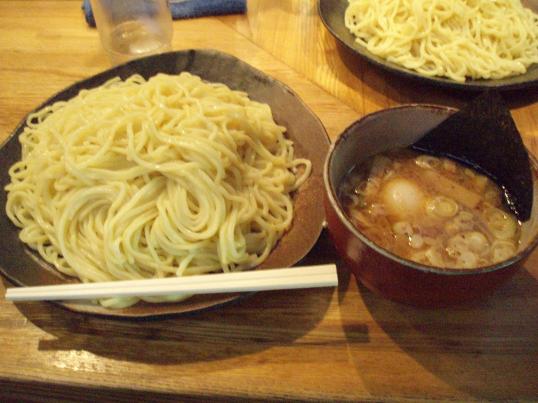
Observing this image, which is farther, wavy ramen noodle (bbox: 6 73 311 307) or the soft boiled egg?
wavy ramen noodle (bbox: 6 73 311 307)

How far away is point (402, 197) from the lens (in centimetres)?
92

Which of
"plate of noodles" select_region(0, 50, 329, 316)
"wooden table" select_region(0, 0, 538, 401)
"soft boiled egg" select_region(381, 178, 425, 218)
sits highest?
"soft boiled egg" select_region(381, 178, 425, 218)

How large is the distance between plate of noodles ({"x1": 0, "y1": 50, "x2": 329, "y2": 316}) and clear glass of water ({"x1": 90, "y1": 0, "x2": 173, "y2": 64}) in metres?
0.52

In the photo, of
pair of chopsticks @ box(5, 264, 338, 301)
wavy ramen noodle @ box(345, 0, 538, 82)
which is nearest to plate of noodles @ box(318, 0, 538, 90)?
wavy ramen noodle @ box(345, 0, 538, 82)

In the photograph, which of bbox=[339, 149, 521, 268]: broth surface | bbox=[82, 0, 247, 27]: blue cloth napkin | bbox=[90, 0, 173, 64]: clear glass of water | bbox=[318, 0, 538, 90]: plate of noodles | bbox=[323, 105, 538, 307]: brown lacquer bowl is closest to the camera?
bbox=[323, 105, 538, 307]: brown lacquer bowl

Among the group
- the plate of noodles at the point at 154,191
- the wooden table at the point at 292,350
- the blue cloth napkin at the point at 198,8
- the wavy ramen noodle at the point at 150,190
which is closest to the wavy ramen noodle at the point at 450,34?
the blue cloth napkin at the point at 198,8

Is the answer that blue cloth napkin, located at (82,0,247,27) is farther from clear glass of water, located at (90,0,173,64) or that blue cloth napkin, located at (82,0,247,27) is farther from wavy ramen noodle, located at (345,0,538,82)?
wavy ramen noodle, located at (345,0,538,82)

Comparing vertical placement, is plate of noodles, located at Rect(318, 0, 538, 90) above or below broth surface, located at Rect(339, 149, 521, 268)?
below

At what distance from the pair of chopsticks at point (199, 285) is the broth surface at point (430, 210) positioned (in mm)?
125

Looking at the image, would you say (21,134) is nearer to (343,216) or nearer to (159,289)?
(159,289)

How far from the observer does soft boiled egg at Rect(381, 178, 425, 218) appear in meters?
0.90

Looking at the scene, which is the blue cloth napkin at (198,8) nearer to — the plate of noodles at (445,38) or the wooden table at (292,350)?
the plate of noodles at (445,38)

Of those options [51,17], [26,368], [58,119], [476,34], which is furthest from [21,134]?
[476,34]

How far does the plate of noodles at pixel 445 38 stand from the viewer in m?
1.52
